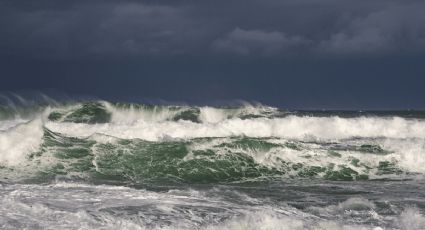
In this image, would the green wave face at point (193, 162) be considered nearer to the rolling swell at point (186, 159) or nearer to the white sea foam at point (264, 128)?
the rolling swell at point (186, 159)

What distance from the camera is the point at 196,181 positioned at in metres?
14.5

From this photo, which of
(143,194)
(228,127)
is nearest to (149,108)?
(228,127)

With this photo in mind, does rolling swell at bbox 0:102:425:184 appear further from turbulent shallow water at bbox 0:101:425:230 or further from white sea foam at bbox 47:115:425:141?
white sea foam at bbox 47:115:425:141

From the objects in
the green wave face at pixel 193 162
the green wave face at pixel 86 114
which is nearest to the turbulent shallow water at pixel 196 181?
the green wave face at pixel 193 162

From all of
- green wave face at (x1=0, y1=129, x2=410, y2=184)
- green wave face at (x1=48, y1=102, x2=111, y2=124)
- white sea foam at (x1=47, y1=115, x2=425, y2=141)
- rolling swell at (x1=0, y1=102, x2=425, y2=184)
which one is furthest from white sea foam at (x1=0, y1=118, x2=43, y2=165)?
green wave face at (x1=48, y1=102, x2=111, y2=124)

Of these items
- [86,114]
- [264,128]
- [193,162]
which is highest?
[86,114]

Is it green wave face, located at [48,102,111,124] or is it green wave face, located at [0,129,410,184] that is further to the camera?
green wave face, located at [48,102,111,124]

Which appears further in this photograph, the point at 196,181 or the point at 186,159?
the point at 186,159

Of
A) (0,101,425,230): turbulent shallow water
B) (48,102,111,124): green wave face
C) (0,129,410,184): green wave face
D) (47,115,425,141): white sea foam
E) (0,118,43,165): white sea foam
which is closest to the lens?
(0,101,425,230): turbulent shallow water

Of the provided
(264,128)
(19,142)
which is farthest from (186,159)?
(264,128)

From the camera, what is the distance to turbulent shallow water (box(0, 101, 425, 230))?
343 inches

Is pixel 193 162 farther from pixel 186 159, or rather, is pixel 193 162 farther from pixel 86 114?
pixel 86 114

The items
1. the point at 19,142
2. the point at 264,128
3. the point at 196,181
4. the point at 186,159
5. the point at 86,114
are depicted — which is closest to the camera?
the point at 196,181

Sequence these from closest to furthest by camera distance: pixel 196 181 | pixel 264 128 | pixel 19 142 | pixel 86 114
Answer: pixel 196 181 < pixel 19 142 < pixel 264 128 < pixel 86 114
